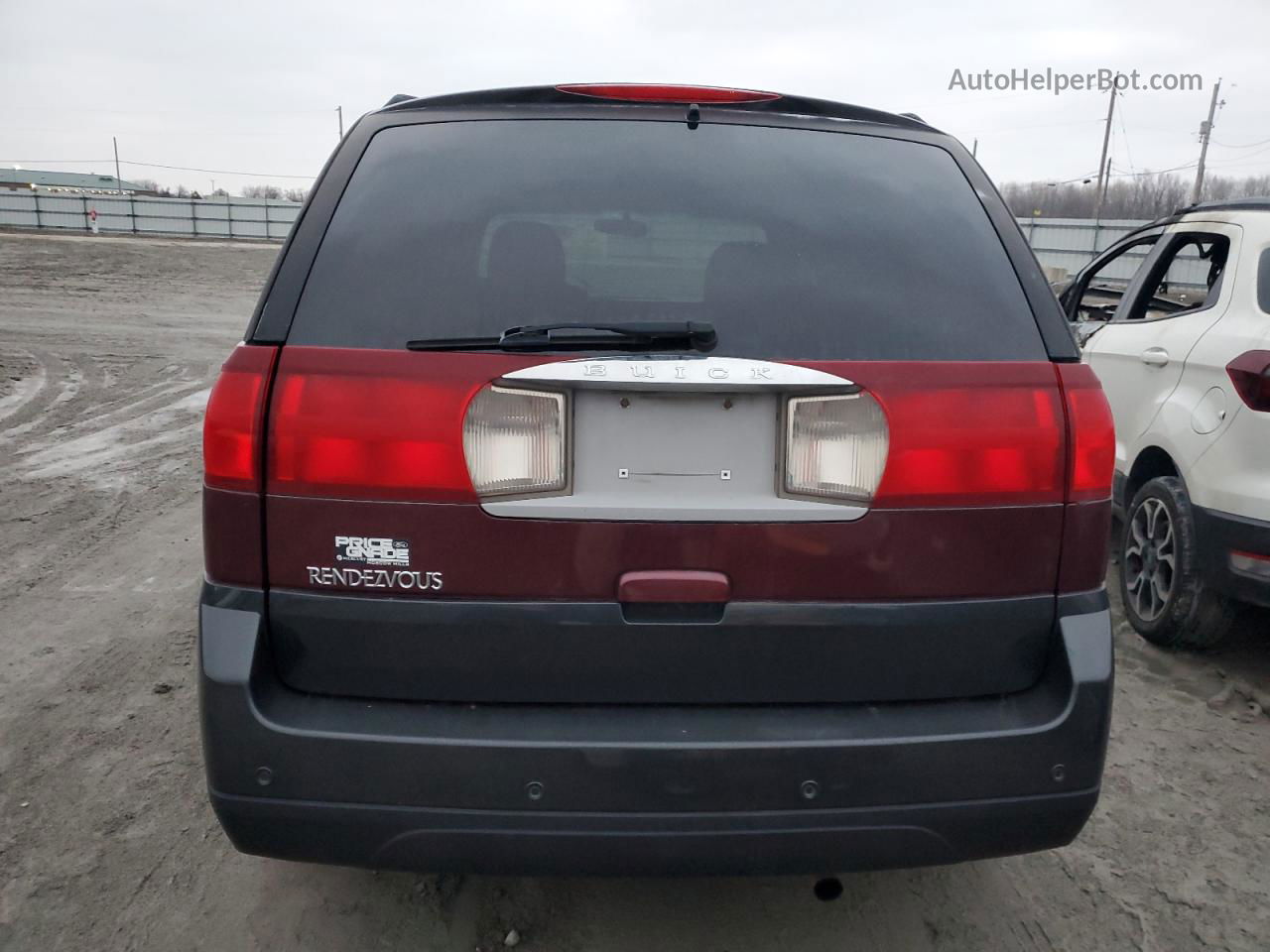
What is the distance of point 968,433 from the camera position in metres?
1.87

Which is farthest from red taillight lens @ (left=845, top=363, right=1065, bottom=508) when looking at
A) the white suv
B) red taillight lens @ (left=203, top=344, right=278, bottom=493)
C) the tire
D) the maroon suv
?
the tire

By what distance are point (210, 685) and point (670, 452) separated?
36.7 inches

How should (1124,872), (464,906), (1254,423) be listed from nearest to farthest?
(464,906) < (1124,872) < (1254,423)

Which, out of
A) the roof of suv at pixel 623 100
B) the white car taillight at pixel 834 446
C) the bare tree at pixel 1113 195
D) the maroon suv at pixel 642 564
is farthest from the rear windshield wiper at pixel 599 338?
the bare tree at pixel 1113 195

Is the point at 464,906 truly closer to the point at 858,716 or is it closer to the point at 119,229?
the point at 858,716

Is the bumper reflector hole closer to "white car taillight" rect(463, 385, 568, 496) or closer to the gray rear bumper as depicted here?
the gray rear bumper

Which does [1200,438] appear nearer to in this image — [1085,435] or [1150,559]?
[1150,559]

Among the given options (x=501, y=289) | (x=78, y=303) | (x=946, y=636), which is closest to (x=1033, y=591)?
(x=946, y=636)

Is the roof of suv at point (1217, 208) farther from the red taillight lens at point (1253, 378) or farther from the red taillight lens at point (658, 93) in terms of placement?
the red taillight lens at point (658, 93)

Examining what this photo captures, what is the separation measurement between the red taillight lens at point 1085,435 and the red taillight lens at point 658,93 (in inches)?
34.2

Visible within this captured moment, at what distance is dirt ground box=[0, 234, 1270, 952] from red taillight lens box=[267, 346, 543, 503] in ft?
3.75

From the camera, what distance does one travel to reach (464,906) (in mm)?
2428

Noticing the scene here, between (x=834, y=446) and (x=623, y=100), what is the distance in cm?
89

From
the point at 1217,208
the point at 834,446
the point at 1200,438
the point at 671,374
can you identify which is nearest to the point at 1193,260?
the point at 1217,208
